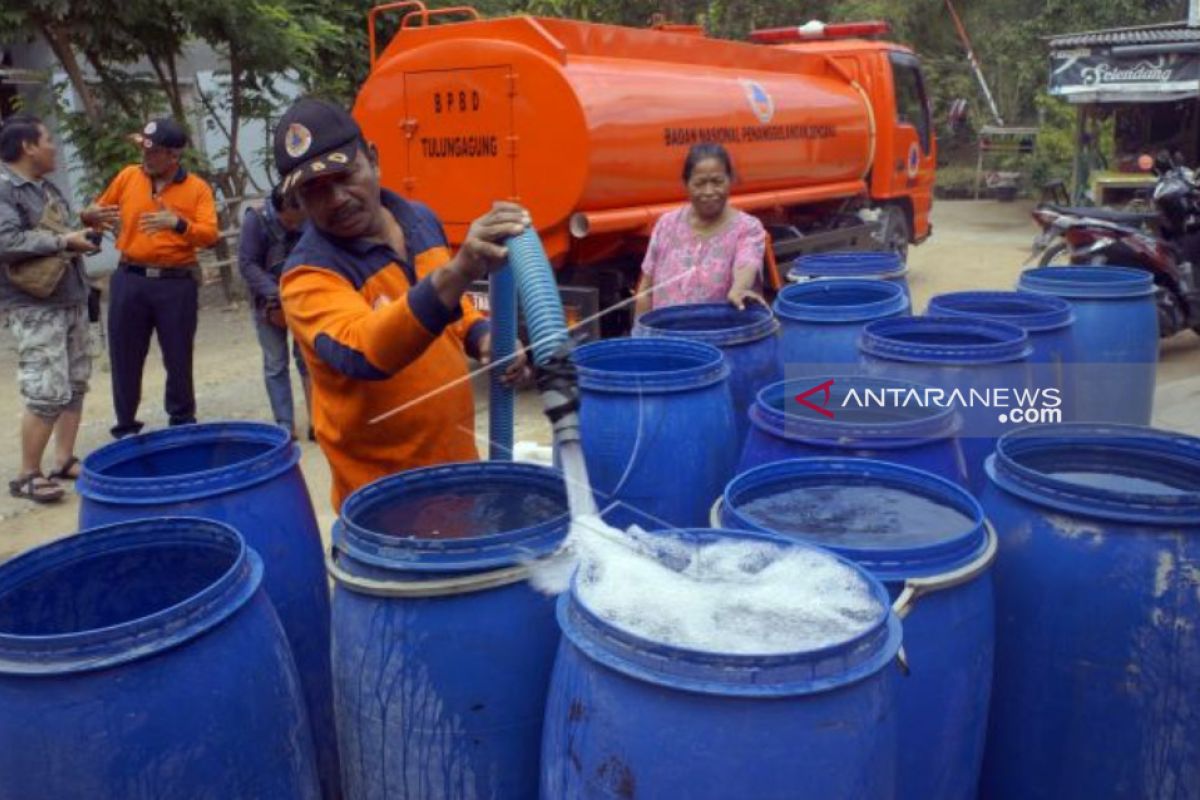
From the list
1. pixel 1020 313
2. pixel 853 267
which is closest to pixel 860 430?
pixel 1020 313

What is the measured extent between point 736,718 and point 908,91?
10.8 meters

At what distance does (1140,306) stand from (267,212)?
473 centimetres

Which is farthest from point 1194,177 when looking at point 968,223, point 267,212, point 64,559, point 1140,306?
point 968,223

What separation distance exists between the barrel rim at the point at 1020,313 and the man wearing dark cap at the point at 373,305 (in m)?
1.89

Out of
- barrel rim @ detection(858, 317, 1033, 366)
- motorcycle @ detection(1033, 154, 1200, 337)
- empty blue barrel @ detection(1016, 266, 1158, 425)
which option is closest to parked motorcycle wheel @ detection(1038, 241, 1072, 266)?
motorcycle @ detection(1033, 154, 1200, 337)

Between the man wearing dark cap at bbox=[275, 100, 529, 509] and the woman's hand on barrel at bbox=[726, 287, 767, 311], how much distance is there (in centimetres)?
132

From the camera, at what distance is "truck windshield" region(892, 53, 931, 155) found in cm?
1077

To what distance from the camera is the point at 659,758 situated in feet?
5.00

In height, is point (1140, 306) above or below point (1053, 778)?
above

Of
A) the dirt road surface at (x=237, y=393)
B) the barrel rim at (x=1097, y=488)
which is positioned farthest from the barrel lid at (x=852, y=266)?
the barrel rim at (x=1097, y=488)

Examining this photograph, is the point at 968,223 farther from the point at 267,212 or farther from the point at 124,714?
the point at 124,714

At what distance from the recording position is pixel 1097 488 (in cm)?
211

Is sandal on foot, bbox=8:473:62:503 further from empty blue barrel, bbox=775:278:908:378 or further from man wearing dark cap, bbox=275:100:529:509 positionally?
empty blue barrel, bbox=775:278:908:378

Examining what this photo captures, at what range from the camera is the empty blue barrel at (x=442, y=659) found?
1885mm
